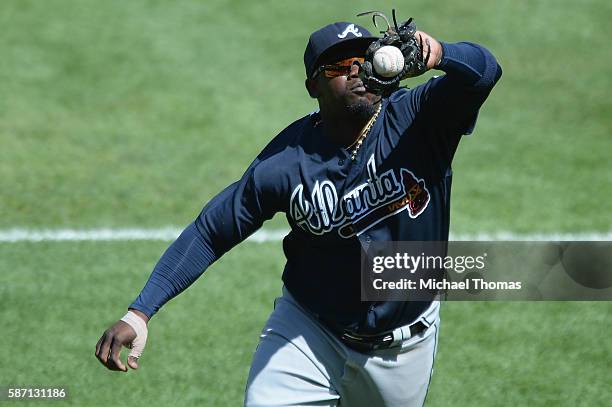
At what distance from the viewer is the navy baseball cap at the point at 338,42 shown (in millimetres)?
4711

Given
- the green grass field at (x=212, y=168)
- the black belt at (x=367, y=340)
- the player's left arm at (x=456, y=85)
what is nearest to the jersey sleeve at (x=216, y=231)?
the black belt at (x=367, y=340)

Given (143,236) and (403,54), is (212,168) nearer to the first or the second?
(143,236)

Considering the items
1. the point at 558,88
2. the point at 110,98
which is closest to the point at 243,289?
the point at 110,98

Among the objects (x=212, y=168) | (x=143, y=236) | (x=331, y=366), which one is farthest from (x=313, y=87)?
(x=212, y=168)

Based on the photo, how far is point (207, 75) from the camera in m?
11.4

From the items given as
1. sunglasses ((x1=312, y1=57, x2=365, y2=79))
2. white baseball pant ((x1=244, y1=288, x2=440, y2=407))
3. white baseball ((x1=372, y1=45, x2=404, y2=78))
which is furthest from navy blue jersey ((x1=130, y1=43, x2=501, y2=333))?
white baseball ((x1=372, y1=45, x2=404, y2=78))

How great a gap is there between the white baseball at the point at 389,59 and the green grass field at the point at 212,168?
304 cm

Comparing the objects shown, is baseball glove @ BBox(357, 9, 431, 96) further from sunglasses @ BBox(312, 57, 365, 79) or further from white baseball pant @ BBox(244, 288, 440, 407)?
white baseball pant @ BBox(244, 288, 440, 407)

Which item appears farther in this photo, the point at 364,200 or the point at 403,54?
the point at 364,200

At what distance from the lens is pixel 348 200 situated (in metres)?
4.79

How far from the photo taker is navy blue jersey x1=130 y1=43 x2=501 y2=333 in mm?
4793

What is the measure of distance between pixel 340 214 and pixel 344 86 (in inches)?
22.5

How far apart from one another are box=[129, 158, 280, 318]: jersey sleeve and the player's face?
453 millimetres

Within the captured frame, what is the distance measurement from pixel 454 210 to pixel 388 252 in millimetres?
4361
